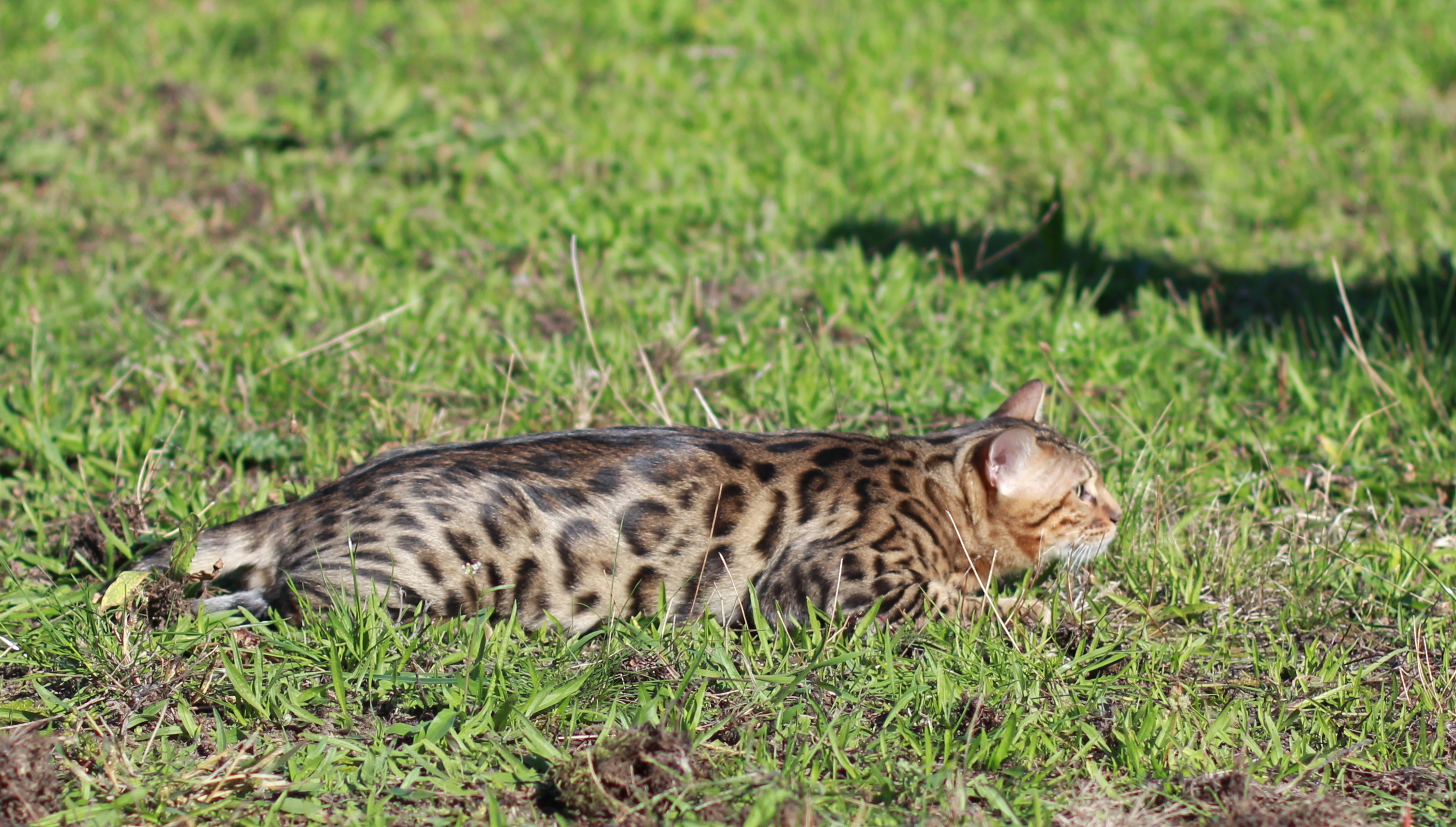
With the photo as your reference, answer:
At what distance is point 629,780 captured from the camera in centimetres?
322

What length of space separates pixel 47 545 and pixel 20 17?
6790 millimetres

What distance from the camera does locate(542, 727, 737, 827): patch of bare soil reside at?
3193 mm

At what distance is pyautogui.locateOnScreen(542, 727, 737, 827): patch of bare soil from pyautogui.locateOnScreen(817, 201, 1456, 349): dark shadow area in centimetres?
389

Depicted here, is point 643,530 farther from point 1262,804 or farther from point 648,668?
point 1262,804

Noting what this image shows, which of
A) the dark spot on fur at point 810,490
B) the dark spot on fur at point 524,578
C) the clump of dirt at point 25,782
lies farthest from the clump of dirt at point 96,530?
the dark spot on fur at point 810,490

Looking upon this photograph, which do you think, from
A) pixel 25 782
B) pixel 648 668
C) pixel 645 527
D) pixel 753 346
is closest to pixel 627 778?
pixel 648 668

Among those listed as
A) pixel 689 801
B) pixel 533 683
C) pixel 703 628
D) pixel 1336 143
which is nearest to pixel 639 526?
pixel 703 628

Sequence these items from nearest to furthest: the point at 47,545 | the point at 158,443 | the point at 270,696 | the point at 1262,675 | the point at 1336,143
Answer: the point at 270,696 < the point at 1262,675 < the point at 47,545 < the point at 158,443 < the point at 1336,143

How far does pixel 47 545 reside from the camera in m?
4.58

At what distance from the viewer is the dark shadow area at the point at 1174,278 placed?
6.69 meters

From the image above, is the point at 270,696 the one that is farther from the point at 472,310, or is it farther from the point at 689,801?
the point at 472,310

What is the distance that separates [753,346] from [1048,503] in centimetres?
196

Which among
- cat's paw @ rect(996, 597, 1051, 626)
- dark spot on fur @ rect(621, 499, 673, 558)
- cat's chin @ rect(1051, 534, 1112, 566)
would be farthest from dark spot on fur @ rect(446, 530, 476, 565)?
cat's chin @ rect(1051, 534, 1112, 566)

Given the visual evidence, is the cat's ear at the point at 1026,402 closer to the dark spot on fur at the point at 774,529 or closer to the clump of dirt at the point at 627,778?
the dark spot on fur at the point at 774,529
